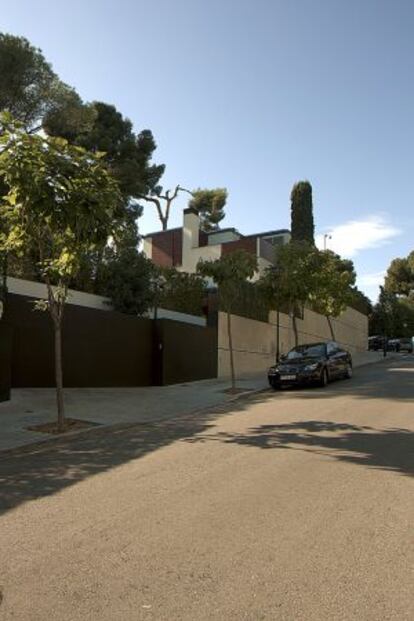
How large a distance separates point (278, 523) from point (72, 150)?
743 cm

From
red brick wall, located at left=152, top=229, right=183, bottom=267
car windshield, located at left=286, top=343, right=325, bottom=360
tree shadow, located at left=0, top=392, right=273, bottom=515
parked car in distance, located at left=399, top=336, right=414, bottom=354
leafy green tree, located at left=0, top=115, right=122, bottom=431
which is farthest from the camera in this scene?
parked car in distance, located at left=399, top=336, right=414, bottom=354

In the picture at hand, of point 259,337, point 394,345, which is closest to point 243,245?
point 259,337

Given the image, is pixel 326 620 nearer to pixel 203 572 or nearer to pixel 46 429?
pixel 203 572

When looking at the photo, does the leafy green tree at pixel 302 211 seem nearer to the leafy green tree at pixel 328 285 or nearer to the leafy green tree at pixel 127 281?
the leafy green tree at pixel 328 285

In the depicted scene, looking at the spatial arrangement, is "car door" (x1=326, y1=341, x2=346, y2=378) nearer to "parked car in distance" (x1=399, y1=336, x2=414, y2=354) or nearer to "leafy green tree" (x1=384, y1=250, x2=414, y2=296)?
"parked car in distance" (x1=399, y1=336, x2=414, y2=354)

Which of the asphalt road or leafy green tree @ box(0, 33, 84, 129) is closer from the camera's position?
the asphalt road

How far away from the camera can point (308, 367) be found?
20.2 m

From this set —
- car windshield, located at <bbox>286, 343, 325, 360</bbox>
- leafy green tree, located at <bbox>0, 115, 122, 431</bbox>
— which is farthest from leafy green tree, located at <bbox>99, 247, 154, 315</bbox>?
leafy green tree, located at <bbox>0, 115, 122, 431</bbox>

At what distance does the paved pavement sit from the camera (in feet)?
39.7

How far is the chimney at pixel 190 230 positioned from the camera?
42.3 m

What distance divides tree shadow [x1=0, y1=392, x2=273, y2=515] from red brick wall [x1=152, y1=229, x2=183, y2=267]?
29.8 m

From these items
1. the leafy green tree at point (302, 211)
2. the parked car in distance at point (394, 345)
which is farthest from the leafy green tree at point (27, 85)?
the parked car in distance at point (394, 345)

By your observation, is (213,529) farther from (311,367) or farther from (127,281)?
(127,281)

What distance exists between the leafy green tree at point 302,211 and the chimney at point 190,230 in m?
7.72
